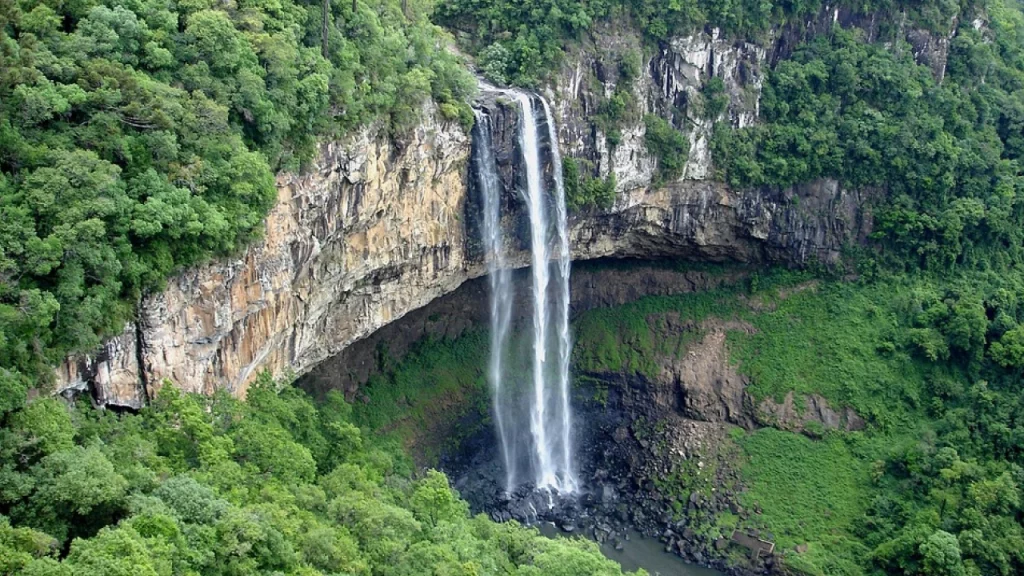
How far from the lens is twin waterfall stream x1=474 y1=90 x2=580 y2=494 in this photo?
3045 cm

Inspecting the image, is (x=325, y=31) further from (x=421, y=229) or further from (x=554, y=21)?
(x=554, y=21)

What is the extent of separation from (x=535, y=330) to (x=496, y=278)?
2.72 m

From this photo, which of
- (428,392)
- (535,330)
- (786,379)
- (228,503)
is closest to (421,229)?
(428,392)

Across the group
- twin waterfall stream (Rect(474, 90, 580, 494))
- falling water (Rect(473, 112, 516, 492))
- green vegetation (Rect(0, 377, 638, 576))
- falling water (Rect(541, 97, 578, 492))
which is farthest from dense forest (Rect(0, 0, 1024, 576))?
falling water (Rect(473, 112, 516, 492))

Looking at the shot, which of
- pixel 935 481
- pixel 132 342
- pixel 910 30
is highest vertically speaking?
pixel 910 30

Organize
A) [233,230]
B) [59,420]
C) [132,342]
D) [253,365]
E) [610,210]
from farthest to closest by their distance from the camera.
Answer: [610,210] < [253,365] < [233,230] < [132,342] < [59,420]

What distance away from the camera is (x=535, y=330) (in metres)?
33.8

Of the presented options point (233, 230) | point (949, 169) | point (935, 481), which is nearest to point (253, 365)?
point (233, 230)

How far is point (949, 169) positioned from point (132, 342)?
3054 centimetres

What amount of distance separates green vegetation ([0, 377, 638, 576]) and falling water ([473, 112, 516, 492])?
8409mm

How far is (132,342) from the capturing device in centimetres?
1800

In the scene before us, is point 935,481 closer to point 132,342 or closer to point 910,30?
point 910,30

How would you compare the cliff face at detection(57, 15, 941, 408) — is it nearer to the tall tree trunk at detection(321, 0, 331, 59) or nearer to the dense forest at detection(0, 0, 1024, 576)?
the dense forest at detection(0, 0, 1024, 576)

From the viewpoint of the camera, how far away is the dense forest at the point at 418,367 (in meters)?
15.7
